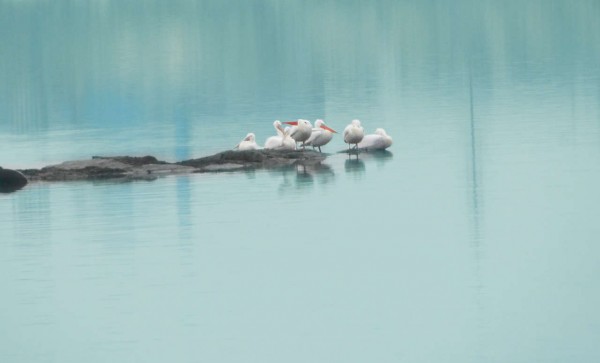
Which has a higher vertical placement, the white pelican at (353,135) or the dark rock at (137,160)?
the white pelican at (353,135)

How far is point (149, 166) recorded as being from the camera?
72.6ft

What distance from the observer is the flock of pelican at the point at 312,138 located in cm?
2322

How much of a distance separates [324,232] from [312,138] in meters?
7.07

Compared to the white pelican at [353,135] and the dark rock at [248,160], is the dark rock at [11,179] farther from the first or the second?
the white pelican at [353,135]

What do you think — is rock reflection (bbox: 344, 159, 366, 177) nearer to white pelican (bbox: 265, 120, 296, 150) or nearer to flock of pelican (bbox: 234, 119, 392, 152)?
flock of pelican (bbox: 234, 119, 392, 152)

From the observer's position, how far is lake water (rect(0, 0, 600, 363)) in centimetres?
1263

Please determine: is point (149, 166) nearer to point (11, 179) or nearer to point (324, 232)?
point (11, 179)

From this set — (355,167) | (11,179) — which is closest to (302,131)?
(355,167)

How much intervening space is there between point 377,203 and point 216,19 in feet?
228

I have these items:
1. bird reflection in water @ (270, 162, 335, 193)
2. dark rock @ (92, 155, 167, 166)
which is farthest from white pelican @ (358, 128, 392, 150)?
dark rock @ (92, 155, 167, 166)

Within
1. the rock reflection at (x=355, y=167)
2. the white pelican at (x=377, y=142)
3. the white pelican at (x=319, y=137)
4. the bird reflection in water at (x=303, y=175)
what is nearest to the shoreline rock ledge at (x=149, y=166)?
the bird reflection in water at (x=303, y=175)

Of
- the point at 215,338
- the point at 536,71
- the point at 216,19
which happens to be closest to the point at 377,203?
the point at 215,338

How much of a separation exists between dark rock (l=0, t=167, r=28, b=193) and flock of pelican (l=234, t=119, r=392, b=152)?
3119mm

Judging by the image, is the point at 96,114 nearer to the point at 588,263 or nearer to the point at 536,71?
the point at 536,71
